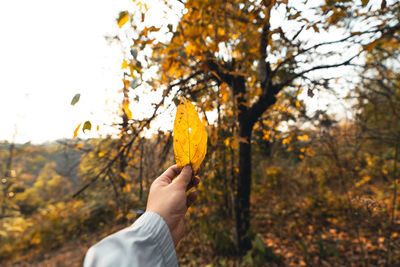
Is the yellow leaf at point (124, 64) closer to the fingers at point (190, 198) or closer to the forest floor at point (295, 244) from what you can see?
the fingers at point (190, 198)

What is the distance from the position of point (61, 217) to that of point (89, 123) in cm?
770

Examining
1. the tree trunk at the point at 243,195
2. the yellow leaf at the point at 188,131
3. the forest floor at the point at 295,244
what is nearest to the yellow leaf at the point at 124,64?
the yellow leaf at the point at 188,131

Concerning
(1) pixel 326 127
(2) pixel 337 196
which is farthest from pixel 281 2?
(2) pixel 337 196

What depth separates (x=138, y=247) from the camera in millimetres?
574

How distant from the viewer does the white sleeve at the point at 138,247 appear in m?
0.50

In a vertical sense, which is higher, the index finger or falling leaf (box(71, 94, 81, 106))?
falling leaf (box(71, 94, 81, 106))

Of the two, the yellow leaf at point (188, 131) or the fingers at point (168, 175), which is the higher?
the yellow leaf at point (188, 131)

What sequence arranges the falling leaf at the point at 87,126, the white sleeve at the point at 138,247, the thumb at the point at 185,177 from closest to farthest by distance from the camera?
the white sleeve at the point at 138,247
the thumb at the point at 185,177
the falling leaf at the point at 87,126

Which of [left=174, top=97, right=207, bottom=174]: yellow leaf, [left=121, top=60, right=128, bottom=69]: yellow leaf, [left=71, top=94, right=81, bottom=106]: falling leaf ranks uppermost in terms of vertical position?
[left=121, top=60, right=128, bottom=69]: yellow leaf

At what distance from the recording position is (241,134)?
295 cm

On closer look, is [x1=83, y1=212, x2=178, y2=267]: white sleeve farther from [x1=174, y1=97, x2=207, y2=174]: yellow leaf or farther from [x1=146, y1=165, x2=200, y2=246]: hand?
[x1=174, y1=97, x2=207, y2=174]: yellow leaf

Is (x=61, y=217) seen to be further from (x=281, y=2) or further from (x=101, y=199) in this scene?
(x=281, y=2)

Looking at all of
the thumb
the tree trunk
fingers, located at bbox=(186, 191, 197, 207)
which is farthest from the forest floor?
the thumb

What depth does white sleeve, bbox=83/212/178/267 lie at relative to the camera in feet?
1.65
